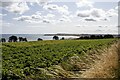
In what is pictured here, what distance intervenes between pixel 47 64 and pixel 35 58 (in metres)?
1.06

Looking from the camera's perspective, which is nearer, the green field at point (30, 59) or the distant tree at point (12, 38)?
the green field at point (30, 59)

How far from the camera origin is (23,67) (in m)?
8.26

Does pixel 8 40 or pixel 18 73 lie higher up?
pixel 8 40

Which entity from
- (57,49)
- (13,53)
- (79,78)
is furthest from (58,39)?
(79,78)

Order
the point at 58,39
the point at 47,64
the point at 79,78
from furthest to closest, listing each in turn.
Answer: the point at 58,39
the point at 47,64
the point at 79,78

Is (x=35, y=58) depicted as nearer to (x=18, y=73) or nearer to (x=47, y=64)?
(x=47, y=64)

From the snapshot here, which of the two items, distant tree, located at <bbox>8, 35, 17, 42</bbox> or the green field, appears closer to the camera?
the green field

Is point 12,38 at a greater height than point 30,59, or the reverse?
point 12,38

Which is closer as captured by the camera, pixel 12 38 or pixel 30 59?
pixel 30 59

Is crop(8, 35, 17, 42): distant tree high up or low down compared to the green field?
up

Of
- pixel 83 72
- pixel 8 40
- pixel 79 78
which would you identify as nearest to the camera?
pixel 79 78

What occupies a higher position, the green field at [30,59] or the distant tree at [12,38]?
the distant tree at [12,38]

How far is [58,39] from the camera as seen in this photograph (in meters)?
14.1

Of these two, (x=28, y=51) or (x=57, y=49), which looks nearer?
(x=28, y=51)
